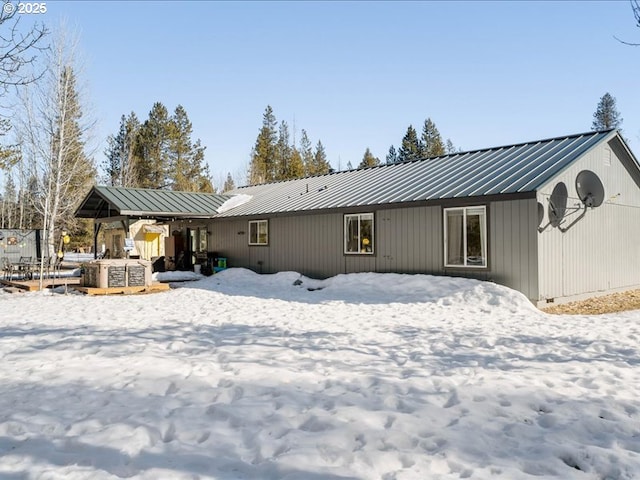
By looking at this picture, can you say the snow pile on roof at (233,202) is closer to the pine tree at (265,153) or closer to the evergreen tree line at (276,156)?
the evergreen tree line at (276,156)

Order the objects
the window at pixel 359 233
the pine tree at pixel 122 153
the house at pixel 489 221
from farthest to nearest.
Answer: the pine tree at pixel 122 153, the window at pixel 359 233, the house at pixel 489 221

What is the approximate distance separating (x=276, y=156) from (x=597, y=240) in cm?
3544

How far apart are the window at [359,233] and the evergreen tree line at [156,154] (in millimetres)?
25836

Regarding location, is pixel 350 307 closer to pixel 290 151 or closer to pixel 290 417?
pixel 290 417

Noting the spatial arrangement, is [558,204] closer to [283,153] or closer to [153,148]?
[153,148]

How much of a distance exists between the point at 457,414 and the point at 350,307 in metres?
6.21

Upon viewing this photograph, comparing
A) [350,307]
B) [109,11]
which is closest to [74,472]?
[350,307]

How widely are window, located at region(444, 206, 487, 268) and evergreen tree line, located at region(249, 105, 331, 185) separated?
1235 inches

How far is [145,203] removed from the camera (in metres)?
15.9

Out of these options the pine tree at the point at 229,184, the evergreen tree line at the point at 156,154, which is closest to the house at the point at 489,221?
the evergreen tree line at the point at 156,154

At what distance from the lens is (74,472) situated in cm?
274

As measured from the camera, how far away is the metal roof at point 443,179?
1092 centimetres

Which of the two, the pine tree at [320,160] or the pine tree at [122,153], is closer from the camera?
the pine tree at [122,153]

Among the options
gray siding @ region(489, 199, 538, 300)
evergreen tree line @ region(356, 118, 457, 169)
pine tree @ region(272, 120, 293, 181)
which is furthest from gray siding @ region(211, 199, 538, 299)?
evergreen tree line @ region(356, 118, 457, 169)
